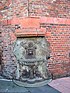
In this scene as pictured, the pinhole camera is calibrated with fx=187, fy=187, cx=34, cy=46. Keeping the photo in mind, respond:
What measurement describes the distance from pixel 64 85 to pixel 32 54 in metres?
1.34

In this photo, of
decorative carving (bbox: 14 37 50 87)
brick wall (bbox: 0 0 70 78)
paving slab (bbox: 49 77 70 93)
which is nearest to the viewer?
paving slab (bbox: 49 77 70 93)

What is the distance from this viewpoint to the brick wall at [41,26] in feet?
18.8

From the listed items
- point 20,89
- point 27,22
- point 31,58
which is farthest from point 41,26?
point 20,89

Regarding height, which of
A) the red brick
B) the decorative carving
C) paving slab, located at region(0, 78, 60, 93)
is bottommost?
paving slab, located at region(0, 78, 60, 93)

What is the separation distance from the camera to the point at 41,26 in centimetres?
584

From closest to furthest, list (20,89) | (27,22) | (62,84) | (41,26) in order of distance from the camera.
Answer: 1. (20,89)
2. (62,84)
3. (27,22)
4. (41,26)

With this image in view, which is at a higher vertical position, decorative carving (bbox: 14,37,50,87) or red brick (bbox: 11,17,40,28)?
red brick (bbox: 11,17,40,28)

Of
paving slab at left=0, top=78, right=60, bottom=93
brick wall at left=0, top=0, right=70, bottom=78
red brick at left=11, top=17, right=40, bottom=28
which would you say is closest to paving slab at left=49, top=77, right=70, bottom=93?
paving slab at left=0, top=78, right=60, bottom=93

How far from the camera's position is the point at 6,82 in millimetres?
5625

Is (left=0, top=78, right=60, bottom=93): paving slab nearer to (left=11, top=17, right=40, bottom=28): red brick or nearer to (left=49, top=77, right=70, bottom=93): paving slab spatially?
(left=49, top=77, right=70, bottom=93): paving slab

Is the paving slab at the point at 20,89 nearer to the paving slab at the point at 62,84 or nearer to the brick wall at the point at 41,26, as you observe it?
the paving slab at the point at 62,84

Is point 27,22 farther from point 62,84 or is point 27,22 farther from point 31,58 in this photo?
point 62,84

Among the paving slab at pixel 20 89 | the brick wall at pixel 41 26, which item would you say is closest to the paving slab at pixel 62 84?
the paving slab at pixel 20 89

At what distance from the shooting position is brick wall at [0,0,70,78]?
18.8ft
